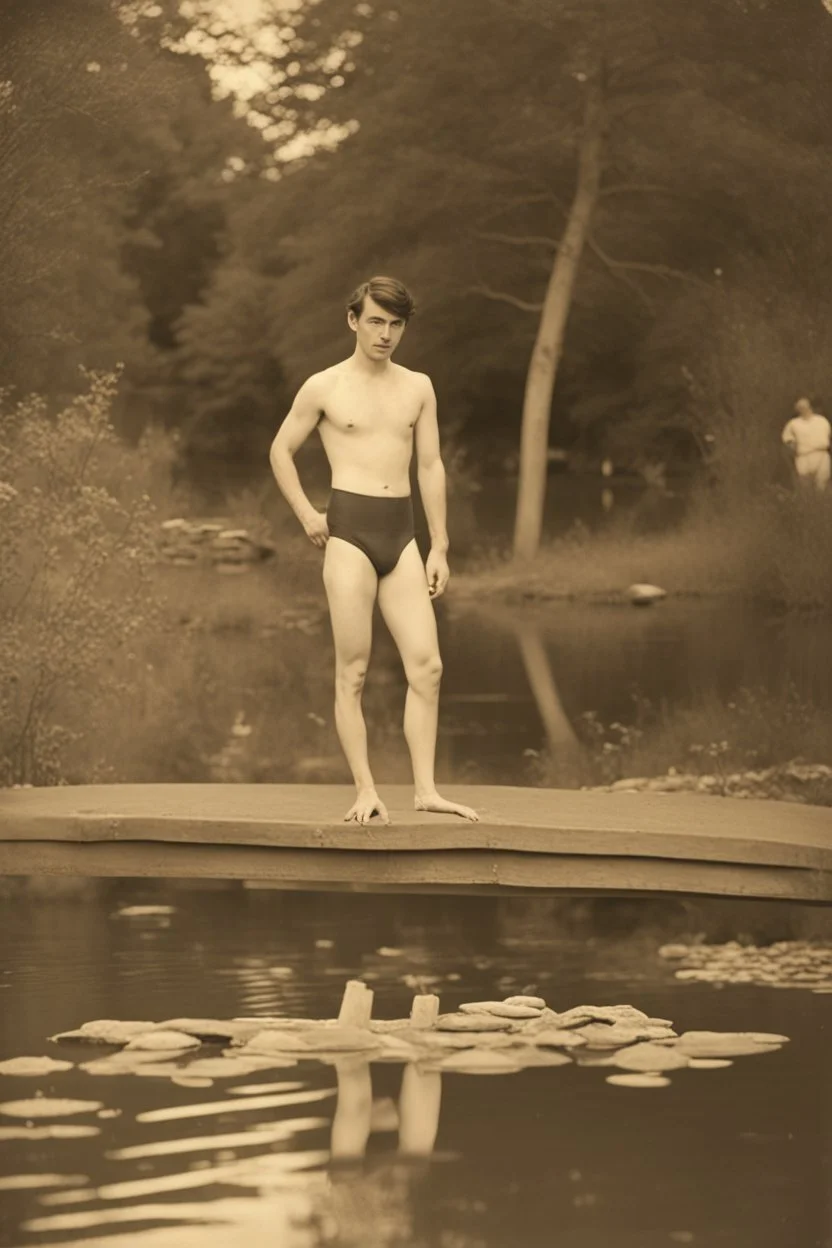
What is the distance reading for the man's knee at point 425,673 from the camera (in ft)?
23.9

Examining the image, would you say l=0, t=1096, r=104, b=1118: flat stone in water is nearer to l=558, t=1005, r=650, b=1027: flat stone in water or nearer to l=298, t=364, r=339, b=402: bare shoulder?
l=558, t=1005, r=650, b=1027: flat stone in water

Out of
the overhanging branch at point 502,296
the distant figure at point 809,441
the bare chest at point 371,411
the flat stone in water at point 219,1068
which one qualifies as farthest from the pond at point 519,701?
the overhanging branch at point 502,296

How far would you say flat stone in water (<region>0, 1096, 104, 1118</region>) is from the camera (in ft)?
18.5

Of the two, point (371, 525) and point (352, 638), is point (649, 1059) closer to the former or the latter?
point (352, 638)

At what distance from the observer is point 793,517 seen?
17594mm

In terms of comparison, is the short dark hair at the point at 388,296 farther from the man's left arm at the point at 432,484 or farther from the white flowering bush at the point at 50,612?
the white flowering bush at the point at 50,612

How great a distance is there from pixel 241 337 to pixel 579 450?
455 cm

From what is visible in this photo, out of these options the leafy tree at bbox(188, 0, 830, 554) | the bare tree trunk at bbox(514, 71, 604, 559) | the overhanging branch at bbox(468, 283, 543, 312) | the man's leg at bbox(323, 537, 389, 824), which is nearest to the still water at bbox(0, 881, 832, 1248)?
the man's leg at bbox(323, 537, 389, 824)

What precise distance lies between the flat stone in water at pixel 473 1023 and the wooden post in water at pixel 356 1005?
22 centimetres

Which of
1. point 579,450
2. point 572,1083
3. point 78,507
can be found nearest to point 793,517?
point 78,507

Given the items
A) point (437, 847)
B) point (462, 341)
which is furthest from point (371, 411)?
point (462, 341)

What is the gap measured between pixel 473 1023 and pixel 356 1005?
0.40 metres

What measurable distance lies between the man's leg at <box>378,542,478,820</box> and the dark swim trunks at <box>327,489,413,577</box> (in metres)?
0.05

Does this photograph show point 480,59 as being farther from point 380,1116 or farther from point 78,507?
point 380,1116
